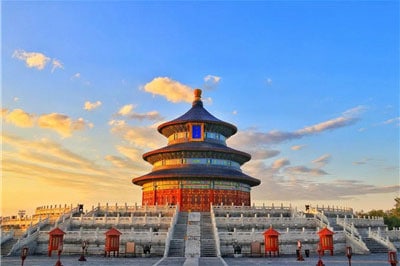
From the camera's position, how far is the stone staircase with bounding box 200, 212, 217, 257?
31000mm

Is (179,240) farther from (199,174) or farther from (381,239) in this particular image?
(199,174)

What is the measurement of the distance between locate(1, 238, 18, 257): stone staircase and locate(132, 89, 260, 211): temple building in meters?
22.0

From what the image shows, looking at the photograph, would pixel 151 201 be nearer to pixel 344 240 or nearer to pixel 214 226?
pixel 214 226

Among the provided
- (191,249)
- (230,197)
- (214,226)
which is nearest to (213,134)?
(230,197)

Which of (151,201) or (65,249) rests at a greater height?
(151,201)

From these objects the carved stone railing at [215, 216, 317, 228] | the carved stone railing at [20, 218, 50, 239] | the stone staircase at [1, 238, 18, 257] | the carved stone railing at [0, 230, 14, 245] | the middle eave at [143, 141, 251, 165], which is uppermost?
the middle eave at [143, 141, 251, 165]

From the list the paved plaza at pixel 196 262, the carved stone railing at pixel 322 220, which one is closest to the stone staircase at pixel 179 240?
the paved plaza at pixel 196 262

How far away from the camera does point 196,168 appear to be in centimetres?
5456

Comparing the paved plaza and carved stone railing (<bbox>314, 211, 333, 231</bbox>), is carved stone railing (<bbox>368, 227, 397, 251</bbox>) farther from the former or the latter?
the paved plaza

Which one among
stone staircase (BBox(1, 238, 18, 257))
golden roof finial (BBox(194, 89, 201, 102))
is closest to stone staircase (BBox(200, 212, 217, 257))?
stone staircase (BBox(1, 238, 18, 257))

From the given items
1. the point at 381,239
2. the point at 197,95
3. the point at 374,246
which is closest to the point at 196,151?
the point at 197,95

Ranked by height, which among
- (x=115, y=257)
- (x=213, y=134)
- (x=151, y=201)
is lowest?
(x=115, y=257)

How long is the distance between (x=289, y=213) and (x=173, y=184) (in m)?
16.5

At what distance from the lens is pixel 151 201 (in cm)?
5594
